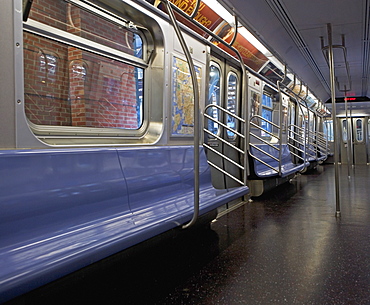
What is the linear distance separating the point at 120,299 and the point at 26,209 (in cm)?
75

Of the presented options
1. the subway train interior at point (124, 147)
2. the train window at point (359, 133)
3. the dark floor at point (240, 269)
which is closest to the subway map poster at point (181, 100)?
the subway train interior at point (124, 147)

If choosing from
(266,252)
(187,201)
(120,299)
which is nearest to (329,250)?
(266,252)

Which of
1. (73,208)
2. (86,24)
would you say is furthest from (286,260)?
(86,24)

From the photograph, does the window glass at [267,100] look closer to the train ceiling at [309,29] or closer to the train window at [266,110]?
the train window at [266,110]

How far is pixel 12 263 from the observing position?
140cm

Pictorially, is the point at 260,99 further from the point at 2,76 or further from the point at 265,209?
the point at 2,76

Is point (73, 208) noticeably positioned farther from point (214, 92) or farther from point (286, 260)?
point (214, 92)

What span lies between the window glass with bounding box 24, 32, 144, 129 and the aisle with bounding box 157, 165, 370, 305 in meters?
1.42

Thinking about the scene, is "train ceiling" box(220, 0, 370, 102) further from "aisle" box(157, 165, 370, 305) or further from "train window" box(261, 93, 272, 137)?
"aisle" box(157, 165, 370, 305)

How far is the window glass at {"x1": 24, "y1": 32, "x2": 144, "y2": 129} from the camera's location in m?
2.42

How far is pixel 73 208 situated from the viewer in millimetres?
1931

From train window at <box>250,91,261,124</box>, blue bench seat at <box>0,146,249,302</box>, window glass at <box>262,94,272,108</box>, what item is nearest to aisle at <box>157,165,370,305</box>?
blue bench seat at <box>0,146,249,302</box>

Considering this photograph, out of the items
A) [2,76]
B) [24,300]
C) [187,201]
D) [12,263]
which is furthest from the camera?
[187,201]

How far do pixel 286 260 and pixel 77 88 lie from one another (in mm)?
2070
